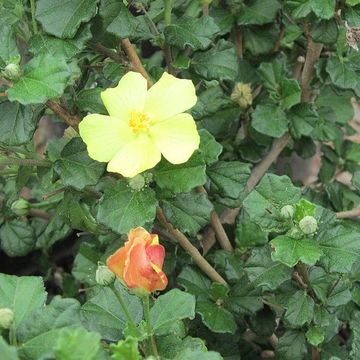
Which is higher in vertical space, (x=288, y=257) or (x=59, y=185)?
(x=288, y=257)

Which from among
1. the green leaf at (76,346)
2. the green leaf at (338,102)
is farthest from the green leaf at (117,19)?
the green leaf at (338,102)

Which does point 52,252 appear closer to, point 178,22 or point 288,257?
point 178,22

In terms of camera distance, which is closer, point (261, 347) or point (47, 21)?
point (47, 21)

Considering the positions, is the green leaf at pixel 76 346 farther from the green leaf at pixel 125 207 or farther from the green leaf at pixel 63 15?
the green leaf at pixel 63 15

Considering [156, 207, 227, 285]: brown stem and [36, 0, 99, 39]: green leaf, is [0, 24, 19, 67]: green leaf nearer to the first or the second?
[36, 0, 99, 39]: green leaf

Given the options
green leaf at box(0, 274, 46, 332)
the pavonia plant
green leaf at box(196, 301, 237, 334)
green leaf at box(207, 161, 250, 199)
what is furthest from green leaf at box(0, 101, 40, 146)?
green leaf at box(196, 301, 237, 334)

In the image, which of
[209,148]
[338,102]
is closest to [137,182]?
[209,148]

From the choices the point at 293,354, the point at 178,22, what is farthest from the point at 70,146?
the point at 293,354
